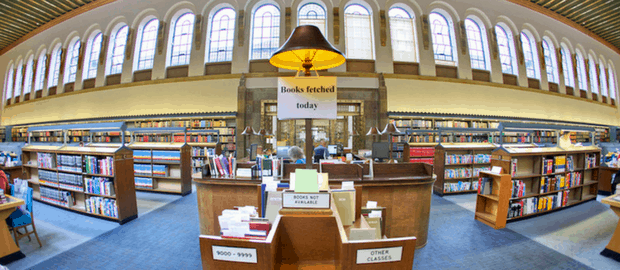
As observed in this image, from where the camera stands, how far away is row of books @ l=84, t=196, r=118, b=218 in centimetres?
399

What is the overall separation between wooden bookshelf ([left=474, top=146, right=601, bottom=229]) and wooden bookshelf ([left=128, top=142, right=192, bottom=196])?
21.7 ft

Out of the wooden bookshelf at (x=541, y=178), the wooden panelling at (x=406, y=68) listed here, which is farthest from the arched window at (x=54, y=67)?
the wooden bookshelf at (x=541, y=178)

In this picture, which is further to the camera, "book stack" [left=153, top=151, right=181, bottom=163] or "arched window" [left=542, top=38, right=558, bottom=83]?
"arched window" [left=542, top=38, right=558, bottom=83]

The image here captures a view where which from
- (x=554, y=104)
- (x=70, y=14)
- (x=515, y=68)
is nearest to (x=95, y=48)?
(x=70, y=14)

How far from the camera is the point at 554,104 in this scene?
1133 cm

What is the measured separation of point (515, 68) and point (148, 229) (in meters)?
14.9

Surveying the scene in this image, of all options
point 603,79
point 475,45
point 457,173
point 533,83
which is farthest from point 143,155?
point 603,79

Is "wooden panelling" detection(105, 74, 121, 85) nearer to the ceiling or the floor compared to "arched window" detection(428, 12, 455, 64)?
nearer to the floor

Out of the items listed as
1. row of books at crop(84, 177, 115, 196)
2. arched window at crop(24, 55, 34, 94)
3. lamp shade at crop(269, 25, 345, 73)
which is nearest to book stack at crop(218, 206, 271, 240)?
lamp shade at crop(269, 25, 345, 73)

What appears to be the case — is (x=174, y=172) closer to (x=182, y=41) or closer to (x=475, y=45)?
(x=182, y=41)

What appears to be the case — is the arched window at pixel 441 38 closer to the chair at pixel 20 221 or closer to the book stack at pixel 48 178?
the chair at pixel 20 221

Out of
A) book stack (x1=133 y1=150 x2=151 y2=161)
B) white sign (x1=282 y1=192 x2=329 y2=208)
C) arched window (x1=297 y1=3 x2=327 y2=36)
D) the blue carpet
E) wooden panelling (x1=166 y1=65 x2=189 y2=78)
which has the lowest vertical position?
the blue carpet

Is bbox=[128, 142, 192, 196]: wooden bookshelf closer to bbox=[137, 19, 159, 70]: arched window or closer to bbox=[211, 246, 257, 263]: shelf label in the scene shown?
bbox=[211, 246, 257, 263]: shelf label

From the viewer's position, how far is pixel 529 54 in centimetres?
1130
